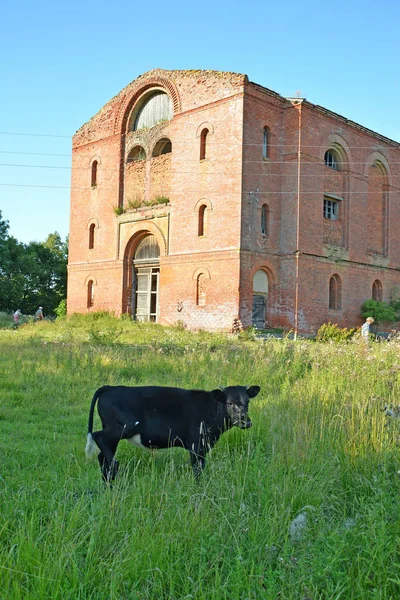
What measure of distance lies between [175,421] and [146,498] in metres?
1.12

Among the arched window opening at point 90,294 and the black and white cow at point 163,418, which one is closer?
the black and white cow at point 163,418

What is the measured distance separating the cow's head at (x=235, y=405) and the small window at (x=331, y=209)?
2390cm

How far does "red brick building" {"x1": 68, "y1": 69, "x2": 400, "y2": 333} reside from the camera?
2481cm

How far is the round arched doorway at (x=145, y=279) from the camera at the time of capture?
95.5ft

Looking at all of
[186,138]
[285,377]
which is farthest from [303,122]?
[285,377]

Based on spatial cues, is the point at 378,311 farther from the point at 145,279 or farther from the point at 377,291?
the point at 145,279

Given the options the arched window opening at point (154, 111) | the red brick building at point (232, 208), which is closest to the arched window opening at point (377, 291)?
the red brick building at point (232, 208)

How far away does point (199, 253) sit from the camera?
25.7 m

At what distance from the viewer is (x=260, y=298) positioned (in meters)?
25.4

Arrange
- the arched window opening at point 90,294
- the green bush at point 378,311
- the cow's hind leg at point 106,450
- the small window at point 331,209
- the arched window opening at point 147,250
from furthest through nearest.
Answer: the arched window opening at point 90,294 → the arched window opening at point 147,250 → the green bush at point 378,311 → the small window at point 331,209 → the cow's hind leg at point 106,450

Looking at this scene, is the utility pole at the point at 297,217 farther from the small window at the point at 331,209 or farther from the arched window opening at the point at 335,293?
the arched window opening at the point at 335,293

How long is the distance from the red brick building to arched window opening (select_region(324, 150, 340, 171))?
0.07m

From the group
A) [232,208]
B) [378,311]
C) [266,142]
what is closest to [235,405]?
[232,208]

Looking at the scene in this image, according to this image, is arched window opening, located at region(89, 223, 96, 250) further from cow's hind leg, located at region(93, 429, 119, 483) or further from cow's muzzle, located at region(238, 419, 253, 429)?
cow's muzzle, located at region(238, 419, 253, 429)
